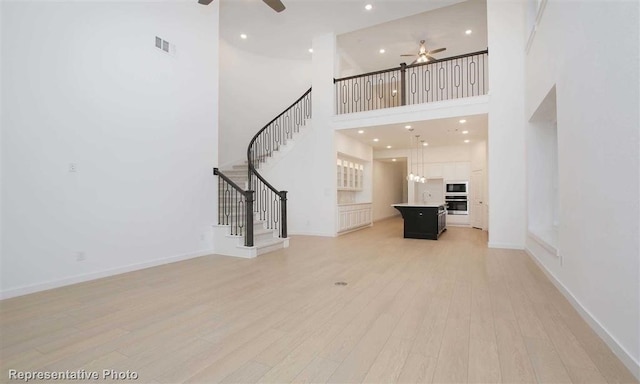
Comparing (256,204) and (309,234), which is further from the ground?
(256,204)

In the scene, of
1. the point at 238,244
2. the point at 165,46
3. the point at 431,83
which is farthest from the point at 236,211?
the point at 431,83

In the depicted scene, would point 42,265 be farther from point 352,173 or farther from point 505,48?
point 505,48

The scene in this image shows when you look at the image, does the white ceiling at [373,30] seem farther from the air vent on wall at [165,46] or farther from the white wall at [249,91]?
the air vent on wall at [165,46]

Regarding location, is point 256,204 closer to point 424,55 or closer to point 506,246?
point 506,246

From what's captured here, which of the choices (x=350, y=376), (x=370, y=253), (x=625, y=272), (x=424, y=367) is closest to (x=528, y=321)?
(x=625, y=272)

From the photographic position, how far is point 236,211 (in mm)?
5836

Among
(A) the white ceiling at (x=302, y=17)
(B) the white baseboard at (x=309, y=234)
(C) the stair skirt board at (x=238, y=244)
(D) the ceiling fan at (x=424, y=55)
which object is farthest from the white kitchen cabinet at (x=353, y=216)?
(A) the white ceiling at (x=302, y=17)

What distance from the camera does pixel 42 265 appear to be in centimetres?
337

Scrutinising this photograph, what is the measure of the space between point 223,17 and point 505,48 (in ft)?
22.0

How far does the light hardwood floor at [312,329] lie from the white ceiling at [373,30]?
15.9 feet

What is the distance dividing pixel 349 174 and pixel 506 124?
449cm

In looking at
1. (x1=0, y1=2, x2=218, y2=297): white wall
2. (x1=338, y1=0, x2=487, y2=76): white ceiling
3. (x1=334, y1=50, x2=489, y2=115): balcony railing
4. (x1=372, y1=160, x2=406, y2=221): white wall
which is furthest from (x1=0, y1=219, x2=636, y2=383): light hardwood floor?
(x1=372, y1=160, x2=406, y2=221): white wall

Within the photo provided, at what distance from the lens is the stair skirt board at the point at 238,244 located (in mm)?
5137

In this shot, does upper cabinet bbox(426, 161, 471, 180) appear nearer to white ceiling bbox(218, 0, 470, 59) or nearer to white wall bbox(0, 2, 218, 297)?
white ceiling bbox(218, 0, 470, 59)
